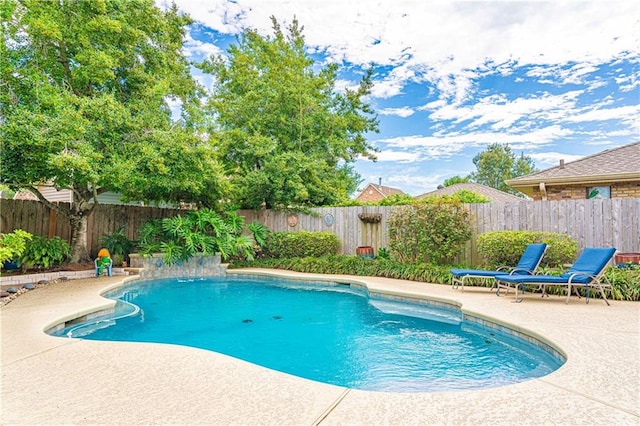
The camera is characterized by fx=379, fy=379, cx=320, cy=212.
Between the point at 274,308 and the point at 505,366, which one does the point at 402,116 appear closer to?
the point at 274,308

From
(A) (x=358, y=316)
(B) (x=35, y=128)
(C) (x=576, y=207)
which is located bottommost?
(A) (x=358, y=316)

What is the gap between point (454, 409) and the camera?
8.33 ft

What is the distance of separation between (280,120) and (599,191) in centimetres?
1120

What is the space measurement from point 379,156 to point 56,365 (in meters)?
17.2

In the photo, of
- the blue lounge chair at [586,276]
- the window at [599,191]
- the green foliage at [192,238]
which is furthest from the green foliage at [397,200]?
the window at [599,191]

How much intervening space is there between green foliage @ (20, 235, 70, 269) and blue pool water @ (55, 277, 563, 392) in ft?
8.31

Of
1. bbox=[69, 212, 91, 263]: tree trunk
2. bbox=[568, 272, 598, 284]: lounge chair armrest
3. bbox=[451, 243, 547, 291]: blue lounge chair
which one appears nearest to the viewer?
bbox=[568, 272, 598, 284]: lounge chair armrest

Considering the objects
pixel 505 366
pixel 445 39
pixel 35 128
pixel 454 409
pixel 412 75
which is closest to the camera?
pixel 454 409

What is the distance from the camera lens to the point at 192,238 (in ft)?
38.2

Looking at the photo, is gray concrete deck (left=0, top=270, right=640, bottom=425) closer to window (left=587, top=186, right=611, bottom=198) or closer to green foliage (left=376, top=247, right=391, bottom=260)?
green foliage (left=376, top=247, right=391, bottom=260)

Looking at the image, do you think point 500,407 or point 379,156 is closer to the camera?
point 500,407

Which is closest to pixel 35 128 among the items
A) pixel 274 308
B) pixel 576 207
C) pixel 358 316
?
pixel 274 308

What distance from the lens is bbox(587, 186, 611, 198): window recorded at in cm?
1136

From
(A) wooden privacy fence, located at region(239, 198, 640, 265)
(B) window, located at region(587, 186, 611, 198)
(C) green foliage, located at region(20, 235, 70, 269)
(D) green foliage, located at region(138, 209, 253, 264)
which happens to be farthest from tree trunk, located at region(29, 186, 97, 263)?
(B) window, located at region(587, 186, 611, 198)
